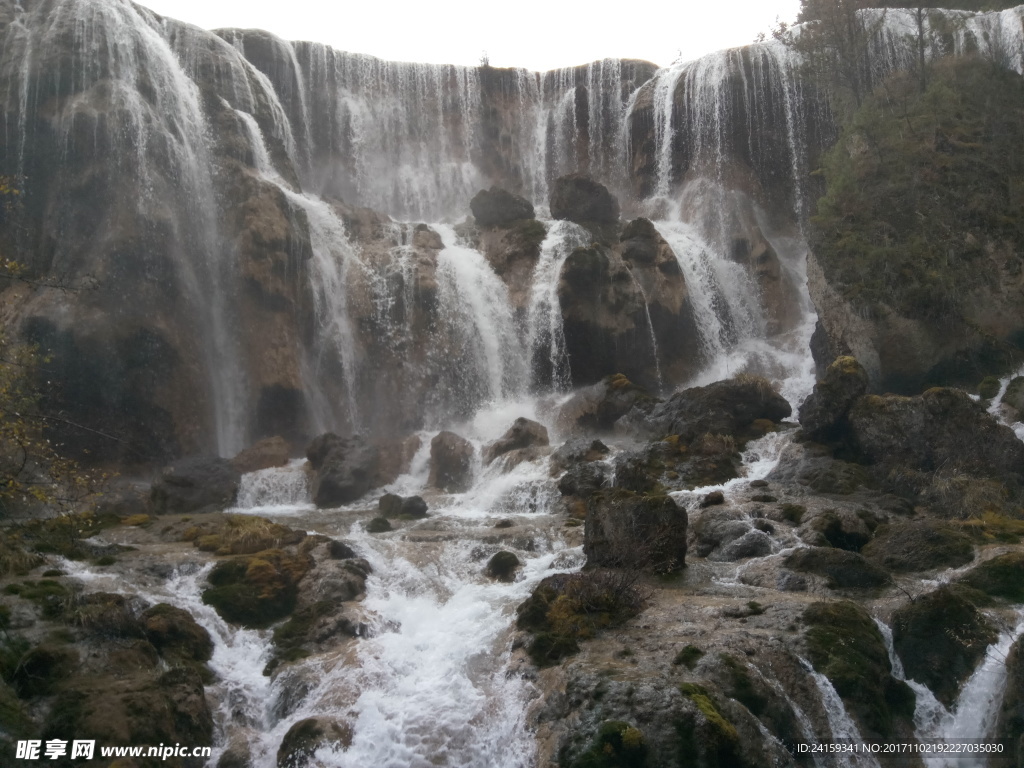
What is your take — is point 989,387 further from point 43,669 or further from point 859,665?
point 43,669

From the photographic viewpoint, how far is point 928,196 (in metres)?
29.5

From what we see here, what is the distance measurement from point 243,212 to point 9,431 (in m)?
22.9

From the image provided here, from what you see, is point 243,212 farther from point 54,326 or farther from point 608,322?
point 608,322

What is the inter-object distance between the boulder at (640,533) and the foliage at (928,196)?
1487 cm

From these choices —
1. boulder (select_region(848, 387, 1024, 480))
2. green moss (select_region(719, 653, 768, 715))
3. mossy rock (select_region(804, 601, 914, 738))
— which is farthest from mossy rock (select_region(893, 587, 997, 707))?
boulder (select_region(848, 387, 1024, 480))

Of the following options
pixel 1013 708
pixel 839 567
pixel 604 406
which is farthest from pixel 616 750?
pixel 604 406

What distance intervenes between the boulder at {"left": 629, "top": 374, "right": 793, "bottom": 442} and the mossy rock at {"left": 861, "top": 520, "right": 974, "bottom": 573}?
9434 mm

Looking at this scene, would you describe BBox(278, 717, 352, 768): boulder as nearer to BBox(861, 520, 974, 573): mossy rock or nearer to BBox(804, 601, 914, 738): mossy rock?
BBox(804, 601, 914, 738): mossy rock

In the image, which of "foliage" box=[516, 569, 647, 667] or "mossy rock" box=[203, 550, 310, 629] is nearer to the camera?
"foliage" box=[516, 569, 647, 667]

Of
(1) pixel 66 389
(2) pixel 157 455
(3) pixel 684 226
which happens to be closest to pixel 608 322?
(3) pixel 684 226

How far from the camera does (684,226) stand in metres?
41.7

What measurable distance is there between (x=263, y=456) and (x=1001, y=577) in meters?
22.1

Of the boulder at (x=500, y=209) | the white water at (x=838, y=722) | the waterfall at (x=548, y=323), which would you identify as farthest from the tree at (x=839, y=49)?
the white water at (x=838, y=722)

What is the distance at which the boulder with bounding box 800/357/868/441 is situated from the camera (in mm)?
23000
